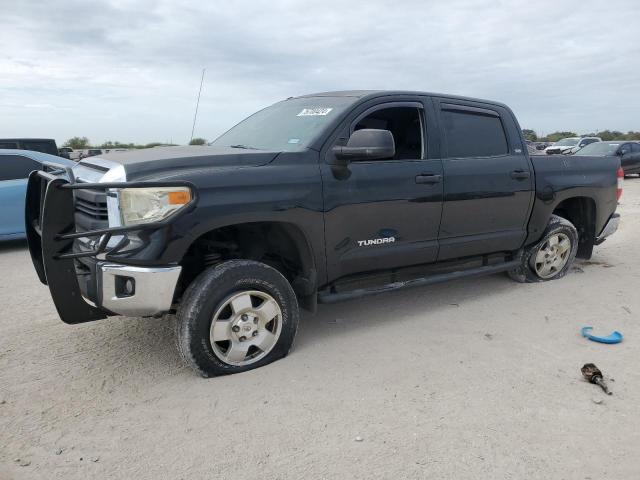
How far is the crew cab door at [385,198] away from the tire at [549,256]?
151 cm

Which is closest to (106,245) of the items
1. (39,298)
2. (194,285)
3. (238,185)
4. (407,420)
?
(194,285)

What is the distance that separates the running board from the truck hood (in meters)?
1.11

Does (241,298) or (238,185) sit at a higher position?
(238,185)

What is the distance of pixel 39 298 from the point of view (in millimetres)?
4926

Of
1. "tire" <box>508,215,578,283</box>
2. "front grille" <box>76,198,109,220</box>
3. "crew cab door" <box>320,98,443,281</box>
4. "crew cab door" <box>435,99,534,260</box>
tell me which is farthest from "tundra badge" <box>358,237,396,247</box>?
"tire" <box>508,215,578,283</box>

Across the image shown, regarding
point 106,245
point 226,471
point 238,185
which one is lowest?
point 226,471

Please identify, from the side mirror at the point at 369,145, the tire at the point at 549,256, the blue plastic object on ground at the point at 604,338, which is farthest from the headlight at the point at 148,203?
the tire at the point at 549,256

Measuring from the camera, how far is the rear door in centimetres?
707

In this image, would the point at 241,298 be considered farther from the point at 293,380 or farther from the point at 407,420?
the point at 407,420

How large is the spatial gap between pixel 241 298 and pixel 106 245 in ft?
2.83

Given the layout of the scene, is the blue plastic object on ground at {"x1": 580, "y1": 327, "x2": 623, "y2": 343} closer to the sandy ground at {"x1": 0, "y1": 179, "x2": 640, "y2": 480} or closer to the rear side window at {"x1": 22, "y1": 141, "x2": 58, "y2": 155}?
the sandy ground at {"x1": 0, "y1": 179, "x2": 640, "y2": 480}

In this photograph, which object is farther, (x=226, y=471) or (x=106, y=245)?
(x=106, y=245)

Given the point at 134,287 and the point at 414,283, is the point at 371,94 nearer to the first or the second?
the point at 414,283

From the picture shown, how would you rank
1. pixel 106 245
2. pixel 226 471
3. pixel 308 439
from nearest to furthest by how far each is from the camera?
pixel 226 471
pixel 308 439
pixel 106 245
